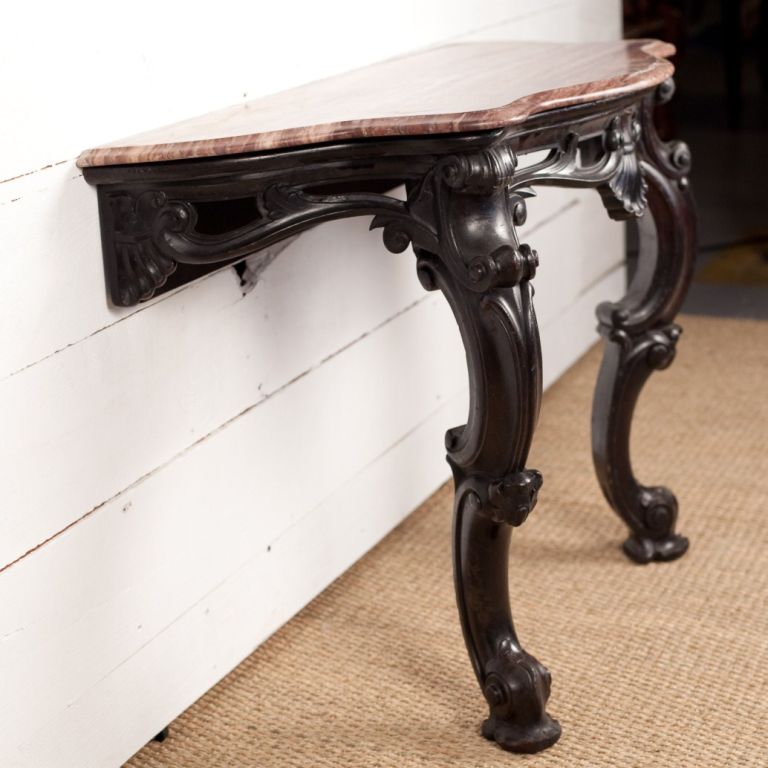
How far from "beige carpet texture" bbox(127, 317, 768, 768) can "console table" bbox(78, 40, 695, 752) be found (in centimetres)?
8

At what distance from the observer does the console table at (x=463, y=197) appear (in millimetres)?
919

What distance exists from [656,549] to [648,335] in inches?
9.7

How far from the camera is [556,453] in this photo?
1.73m

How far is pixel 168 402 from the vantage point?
111 centimetres

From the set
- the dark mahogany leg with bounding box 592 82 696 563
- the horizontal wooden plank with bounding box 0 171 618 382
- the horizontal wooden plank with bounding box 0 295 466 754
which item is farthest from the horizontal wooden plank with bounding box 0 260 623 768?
the dark mahogany leg with bounding box 592 82 696 563

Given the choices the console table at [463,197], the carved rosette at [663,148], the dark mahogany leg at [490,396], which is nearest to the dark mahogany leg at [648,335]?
the carved rosette at [663,148]

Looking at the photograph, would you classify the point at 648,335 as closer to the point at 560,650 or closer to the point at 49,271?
the point at 560,650

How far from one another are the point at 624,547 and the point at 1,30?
89cm

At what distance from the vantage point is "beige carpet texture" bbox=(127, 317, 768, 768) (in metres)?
1.10

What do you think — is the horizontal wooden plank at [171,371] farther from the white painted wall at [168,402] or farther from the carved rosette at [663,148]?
the carved rosette at [663,148]

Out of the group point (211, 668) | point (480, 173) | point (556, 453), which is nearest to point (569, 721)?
point (211, 668)

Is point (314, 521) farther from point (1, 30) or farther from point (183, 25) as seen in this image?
point (1, 30)

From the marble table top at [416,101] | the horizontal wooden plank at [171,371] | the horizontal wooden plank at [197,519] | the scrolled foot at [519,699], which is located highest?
the marble table top at [416,101]

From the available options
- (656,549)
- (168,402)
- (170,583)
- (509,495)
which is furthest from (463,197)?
(656,549)
